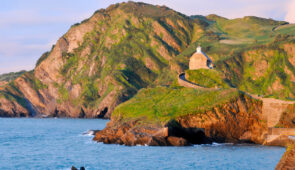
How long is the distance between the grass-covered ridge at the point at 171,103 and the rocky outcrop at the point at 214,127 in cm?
147

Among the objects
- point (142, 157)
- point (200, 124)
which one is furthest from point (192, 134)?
point (142, 157)

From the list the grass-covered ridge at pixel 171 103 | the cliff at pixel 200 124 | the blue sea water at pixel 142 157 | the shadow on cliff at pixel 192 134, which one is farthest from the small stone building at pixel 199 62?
the blue sea water at pixel 142 157

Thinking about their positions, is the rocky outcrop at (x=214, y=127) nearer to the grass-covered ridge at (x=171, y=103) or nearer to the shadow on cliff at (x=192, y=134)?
the shadow on cliff at (x=192, y=134)

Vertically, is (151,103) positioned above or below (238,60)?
below

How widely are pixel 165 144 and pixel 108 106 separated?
128788 mm

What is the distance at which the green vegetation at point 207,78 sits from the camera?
9734cm

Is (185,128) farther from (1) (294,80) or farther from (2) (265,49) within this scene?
(2) (265,49)

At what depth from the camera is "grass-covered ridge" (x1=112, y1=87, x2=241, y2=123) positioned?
256 feet

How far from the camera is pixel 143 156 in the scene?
61.5 metres

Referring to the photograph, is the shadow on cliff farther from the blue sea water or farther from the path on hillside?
the path on hillside

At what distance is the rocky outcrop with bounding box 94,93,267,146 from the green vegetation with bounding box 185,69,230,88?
759 inches

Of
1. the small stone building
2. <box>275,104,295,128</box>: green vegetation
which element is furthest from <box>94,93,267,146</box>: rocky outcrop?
the small stone building

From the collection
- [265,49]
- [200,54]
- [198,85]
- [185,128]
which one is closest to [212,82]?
[198,85]

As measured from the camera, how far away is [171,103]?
84.6m
